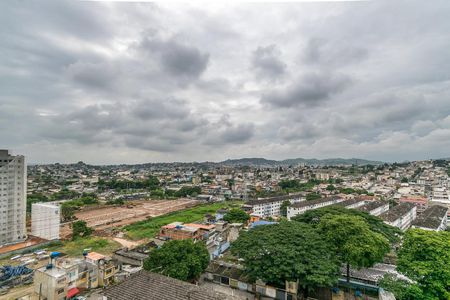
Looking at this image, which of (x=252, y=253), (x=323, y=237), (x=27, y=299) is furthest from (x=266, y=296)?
(x=27, y=299)

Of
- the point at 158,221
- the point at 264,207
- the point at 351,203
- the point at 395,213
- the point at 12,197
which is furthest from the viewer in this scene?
the point at 264,207

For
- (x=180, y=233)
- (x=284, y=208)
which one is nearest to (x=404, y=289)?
(x=180, y=233)

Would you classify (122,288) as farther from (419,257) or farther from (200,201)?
(200,201)

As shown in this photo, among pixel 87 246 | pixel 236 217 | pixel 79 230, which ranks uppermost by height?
pixel 236 217

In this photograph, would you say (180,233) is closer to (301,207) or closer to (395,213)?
(301,207)

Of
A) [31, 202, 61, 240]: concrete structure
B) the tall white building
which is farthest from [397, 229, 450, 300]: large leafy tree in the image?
the tall white building

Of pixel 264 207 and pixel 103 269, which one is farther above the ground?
pixel 103 269
